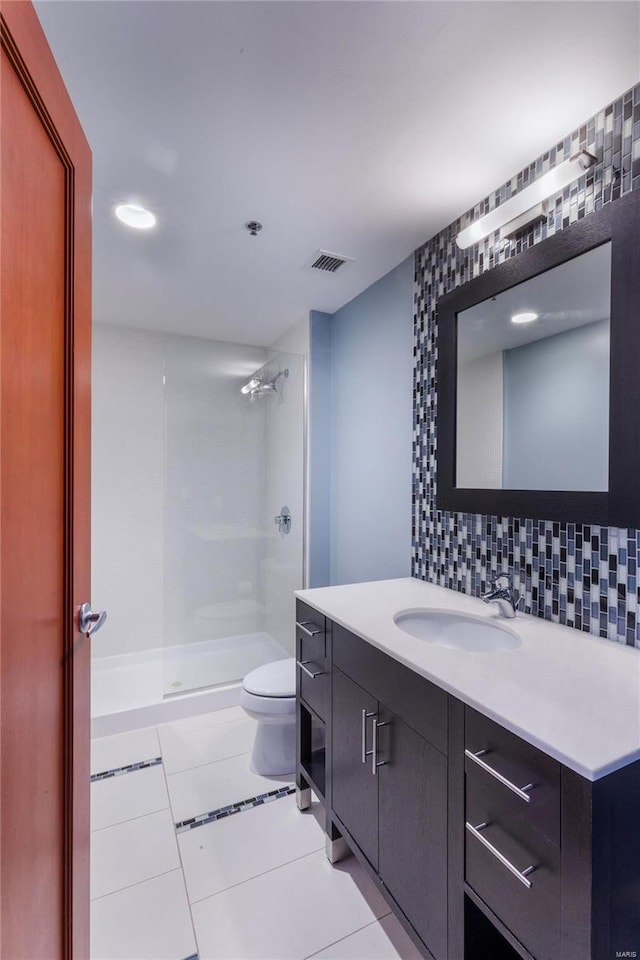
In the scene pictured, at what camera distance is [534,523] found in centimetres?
143

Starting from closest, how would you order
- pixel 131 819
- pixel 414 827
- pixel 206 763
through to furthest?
pixel 414 827 → pixel 131 819 → pixel 206 763

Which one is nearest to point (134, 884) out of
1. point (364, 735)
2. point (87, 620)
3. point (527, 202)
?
point (364, 735)

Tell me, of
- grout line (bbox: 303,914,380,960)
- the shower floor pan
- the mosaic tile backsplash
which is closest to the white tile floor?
grout line (bbox: 303,914,380,960)

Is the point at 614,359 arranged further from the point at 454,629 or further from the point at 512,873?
the point at 512,873

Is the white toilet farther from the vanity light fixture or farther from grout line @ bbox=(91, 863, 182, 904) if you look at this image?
the vanity light fixture

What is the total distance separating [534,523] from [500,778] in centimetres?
82

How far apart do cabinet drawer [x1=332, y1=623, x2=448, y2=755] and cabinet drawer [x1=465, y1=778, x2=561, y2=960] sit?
0.46ft

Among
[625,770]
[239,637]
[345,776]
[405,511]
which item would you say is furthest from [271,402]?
[625,770]

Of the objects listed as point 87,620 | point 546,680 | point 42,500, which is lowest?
point 546,680

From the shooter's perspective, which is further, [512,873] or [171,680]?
[171,680]

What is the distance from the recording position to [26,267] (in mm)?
730

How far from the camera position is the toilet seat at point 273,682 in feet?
6.38

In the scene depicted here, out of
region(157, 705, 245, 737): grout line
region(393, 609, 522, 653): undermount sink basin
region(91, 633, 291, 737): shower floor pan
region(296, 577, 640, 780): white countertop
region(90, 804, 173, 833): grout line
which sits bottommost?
region(157, 705, 245, 737): grout line

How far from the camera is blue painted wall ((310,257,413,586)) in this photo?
2104mm
